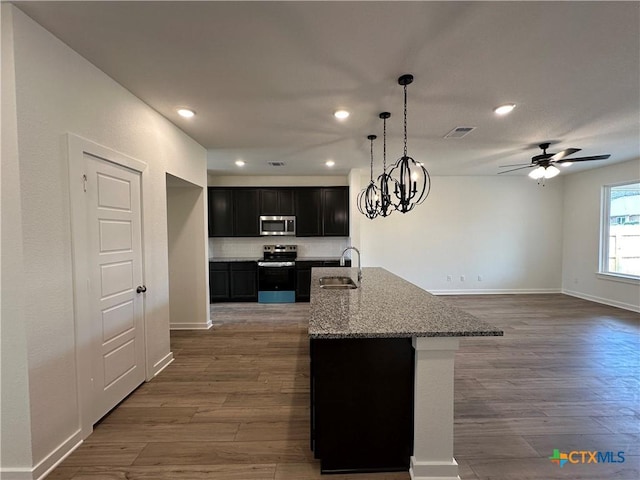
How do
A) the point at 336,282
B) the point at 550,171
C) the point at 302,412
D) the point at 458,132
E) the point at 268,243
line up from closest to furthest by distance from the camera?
the point at 302,412 < the point at 336,282 < the point at 458,132 < the point at 550,171 < the point at 268,243

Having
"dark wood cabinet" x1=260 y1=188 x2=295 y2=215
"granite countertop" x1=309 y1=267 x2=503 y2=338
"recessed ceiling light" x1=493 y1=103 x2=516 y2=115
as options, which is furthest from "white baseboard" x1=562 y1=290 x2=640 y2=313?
"dark wood cabinet" x1=260 y1=188 x2=295 y2=215

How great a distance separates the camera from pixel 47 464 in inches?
66.1

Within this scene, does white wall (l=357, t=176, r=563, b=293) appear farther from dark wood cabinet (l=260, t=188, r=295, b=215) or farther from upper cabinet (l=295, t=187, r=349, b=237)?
dark wood cabinet (l=260, t=188, r=295, b=215)

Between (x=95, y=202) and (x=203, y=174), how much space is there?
2.05 m

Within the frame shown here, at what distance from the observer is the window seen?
4.96 meters

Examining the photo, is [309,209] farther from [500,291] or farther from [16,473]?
[16,473]

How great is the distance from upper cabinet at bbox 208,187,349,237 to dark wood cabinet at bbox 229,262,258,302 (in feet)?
2.38

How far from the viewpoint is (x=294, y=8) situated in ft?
5.00

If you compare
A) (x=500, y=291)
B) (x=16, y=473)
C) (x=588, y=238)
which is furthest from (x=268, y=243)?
(x=588, y=238)

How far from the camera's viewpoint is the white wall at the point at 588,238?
16.4ft

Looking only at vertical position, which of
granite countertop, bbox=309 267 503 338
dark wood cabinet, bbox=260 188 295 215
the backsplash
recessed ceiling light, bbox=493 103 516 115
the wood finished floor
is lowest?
the wood finished floor

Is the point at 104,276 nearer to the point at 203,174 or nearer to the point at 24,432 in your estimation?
the point at 24,432

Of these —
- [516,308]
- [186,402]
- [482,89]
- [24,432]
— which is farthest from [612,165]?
[24,432]

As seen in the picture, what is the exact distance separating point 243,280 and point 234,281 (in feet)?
0.62
